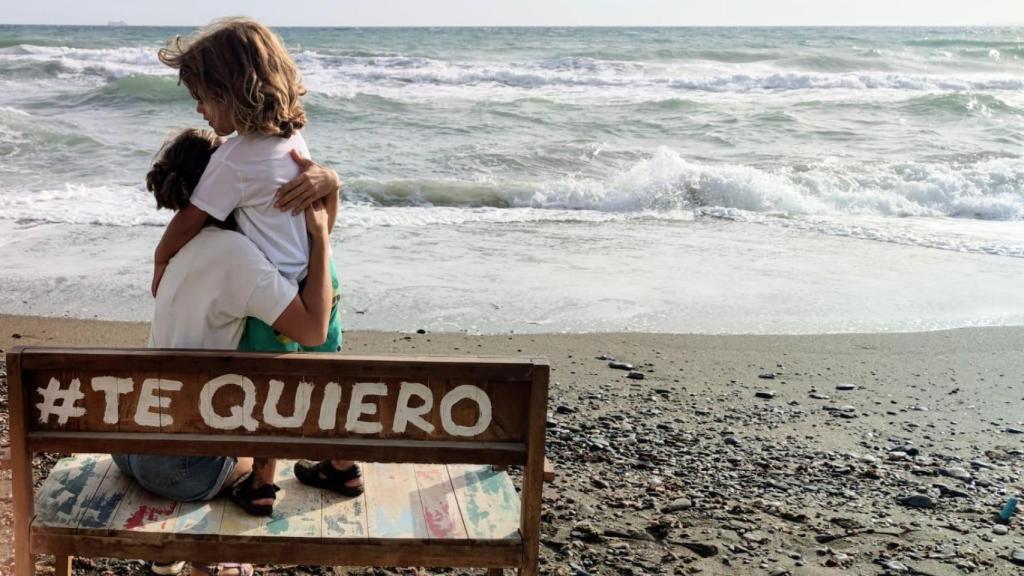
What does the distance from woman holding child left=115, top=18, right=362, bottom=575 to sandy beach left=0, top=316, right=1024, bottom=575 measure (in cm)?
109

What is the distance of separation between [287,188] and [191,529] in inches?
33.8

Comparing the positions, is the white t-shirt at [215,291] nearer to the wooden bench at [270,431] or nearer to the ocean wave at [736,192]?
the wooden bench at [270,431]

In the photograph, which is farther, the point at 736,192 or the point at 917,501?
the point at 736,192

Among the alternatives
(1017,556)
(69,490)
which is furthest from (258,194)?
(1017,556)

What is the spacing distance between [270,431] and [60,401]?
454 mm

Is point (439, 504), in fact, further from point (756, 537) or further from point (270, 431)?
point (756, 537)

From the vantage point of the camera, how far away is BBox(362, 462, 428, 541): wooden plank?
2454 mm

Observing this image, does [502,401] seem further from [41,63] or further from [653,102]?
[41,63]

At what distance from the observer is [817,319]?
7.24 metres

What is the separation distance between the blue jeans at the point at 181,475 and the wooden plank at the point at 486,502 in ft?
2.05

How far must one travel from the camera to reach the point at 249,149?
8.00ft

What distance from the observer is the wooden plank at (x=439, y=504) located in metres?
2.46

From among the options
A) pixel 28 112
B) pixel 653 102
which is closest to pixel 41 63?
pixel 28 112

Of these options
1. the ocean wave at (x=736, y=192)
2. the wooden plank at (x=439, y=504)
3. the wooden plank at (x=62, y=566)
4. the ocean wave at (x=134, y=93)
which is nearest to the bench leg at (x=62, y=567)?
the wooden plank at (x=62, y=566)
